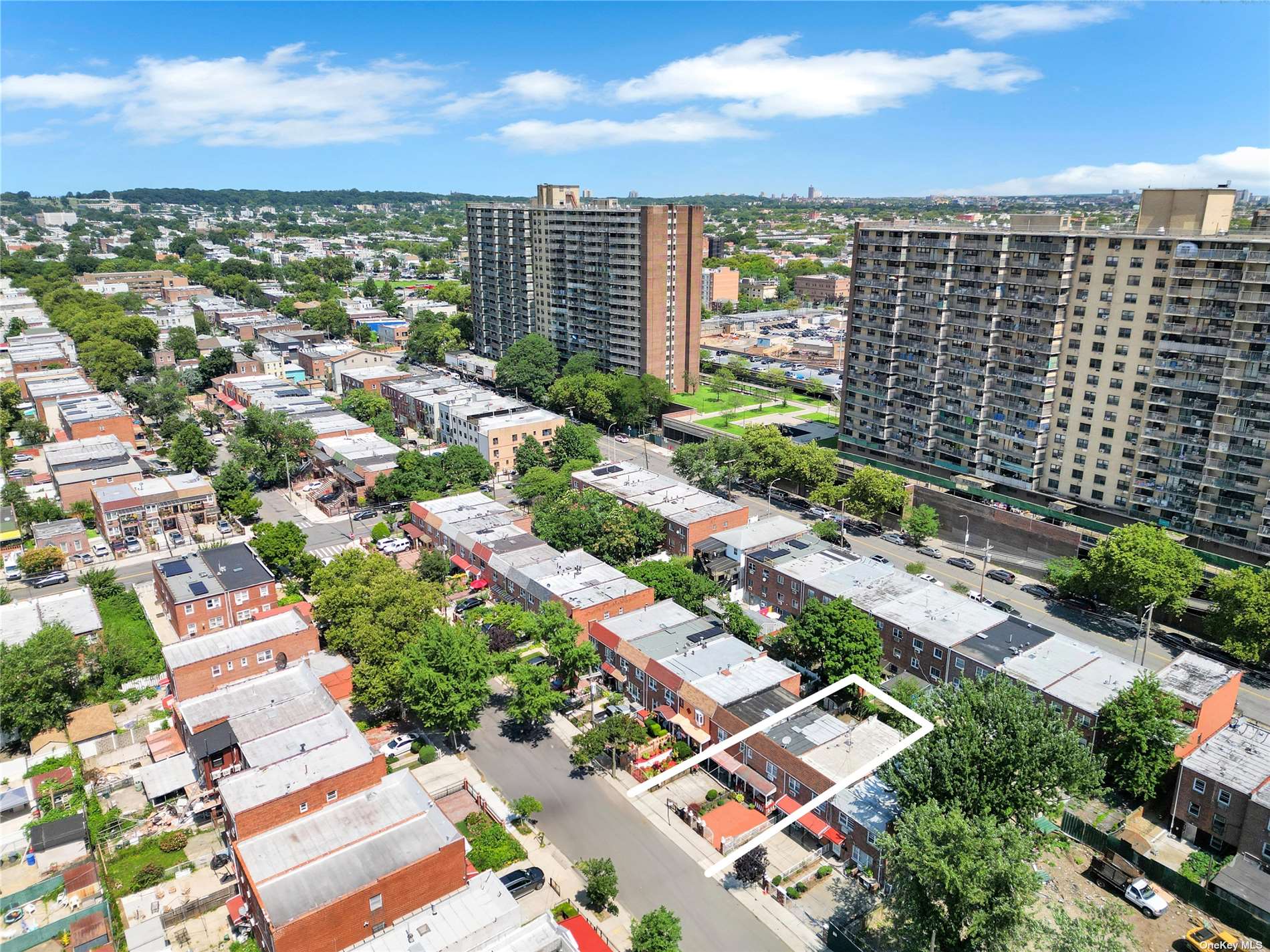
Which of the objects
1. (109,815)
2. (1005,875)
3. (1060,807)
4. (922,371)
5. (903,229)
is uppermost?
(903,229)

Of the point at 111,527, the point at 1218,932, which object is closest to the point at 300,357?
the point at 111,527

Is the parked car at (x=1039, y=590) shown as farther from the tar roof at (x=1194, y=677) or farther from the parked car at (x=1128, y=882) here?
the parked car at (x=1128, y=882)

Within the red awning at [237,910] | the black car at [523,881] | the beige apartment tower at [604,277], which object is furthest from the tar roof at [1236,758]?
the beige apartment tower at [604,277]

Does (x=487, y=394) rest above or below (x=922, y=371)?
below

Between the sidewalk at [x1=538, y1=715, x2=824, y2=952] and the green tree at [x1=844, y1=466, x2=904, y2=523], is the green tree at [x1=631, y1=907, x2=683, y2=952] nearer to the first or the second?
the sidewalk at [x1=538, y1=715, x2=824, y2=952]

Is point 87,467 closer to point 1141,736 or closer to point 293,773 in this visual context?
point 293,773

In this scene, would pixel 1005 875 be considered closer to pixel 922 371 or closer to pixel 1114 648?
pixel 1114 648
